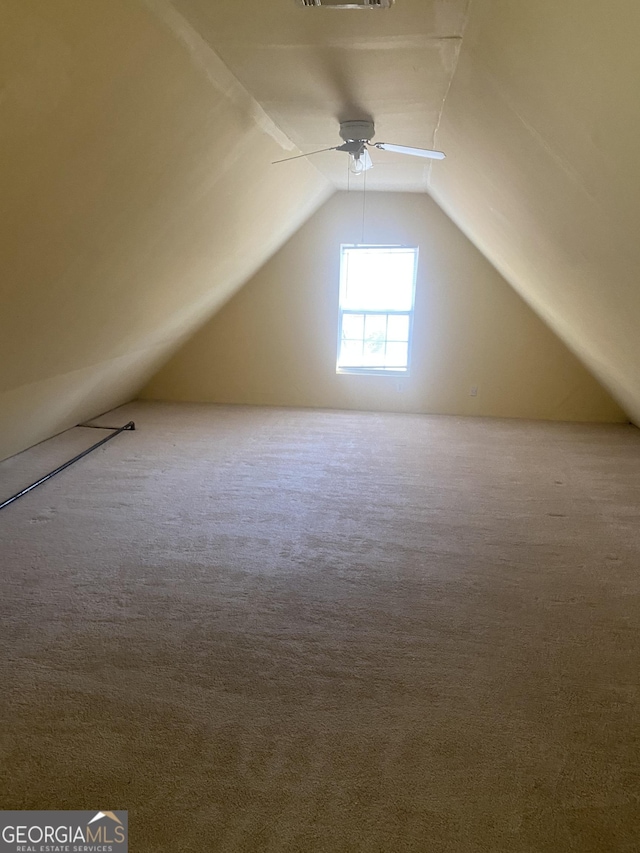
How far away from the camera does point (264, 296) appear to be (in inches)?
235

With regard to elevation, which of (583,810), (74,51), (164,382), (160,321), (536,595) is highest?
(74,51)

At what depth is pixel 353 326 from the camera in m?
6.08

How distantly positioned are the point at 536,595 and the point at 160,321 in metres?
3.38

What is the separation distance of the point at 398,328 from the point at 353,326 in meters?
0.50

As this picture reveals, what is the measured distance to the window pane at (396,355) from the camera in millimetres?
6023

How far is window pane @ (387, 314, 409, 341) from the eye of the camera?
234 inches

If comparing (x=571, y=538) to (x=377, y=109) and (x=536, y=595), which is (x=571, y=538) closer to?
(x=536, y=595)

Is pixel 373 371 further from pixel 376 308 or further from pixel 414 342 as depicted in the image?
pixel 376 308

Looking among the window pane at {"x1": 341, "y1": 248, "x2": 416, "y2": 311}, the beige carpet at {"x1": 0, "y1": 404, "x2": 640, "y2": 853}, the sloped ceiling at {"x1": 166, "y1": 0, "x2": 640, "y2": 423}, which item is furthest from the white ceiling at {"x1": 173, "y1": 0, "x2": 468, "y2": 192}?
the window pane at {"x1": 341, "y1": 248, "x2": 416, "y2": 311}

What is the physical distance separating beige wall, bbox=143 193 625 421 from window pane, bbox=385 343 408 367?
0.16 meters

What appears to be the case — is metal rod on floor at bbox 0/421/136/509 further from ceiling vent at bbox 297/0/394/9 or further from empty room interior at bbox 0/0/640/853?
ceiling vent at bbox 297/0/394/9

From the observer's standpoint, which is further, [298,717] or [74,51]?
[298,717]

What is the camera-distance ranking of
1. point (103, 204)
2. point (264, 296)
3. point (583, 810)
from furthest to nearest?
point (264, 296) → point (103, 204) → point (583, 810)

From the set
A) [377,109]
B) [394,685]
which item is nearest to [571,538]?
[394,685]
